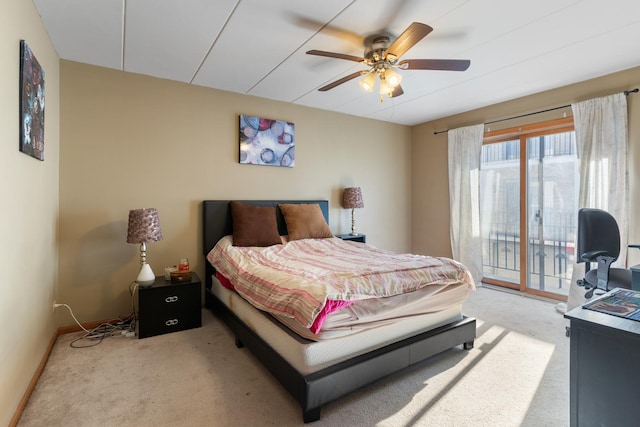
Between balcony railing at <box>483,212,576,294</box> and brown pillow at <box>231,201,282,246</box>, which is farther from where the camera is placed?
balcony railing at <box>483,212,576,294</box>

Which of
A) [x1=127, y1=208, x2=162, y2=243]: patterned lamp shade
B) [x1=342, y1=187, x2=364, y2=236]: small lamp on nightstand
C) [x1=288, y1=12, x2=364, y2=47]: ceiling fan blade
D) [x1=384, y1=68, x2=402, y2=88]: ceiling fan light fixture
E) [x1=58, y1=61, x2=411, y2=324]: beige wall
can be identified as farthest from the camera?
[x1=342, y1=187, x2=364, y2=236]: small lamp on nightstand

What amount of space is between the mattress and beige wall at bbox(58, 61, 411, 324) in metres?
1.42

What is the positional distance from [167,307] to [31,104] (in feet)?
5.93

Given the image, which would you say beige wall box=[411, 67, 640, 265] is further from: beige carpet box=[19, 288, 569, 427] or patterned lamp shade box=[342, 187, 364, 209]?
beige carpet box=[19, 288, 569, 427]

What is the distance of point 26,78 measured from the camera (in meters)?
1.82

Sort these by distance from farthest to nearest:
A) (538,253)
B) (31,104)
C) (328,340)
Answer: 1. (538,253)
2. (31,104)
3. (328,340)

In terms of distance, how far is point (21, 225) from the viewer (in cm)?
180

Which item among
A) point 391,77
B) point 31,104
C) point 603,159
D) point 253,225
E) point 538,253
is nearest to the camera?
point 31,104

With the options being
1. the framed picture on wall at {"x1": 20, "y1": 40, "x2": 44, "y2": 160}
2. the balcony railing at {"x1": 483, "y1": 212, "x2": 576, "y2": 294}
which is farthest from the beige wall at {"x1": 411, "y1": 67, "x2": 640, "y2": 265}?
the framed picture on wall at {"x1": 20, "y1": 40, "x2": 44, "y2": 160}

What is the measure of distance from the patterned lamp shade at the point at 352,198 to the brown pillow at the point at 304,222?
61 centimetres

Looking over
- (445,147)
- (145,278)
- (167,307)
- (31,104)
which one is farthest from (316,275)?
(445,147)

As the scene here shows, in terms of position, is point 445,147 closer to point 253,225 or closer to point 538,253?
point 538,253

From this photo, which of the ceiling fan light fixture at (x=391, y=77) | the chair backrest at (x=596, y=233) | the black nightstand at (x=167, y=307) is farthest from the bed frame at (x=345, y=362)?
the ceiling fan light fixture at (x=391, y=77)

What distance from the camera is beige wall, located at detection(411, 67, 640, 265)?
3006 mm
